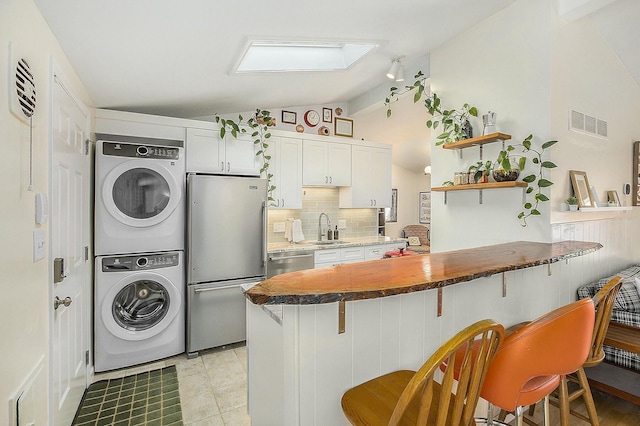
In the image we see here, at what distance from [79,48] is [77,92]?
435 mm

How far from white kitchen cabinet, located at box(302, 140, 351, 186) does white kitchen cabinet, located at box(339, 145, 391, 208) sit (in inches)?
5.0

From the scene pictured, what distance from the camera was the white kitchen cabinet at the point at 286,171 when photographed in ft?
12.8

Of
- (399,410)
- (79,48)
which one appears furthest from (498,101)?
(79,48)

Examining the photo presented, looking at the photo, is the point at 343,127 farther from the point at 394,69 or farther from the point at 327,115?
the point at 394,69

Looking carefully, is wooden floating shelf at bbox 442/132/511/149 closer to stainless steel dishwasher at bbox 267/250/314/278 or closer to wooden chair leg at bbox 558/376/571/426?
wooden chair leg at bbox 558/376/571/426

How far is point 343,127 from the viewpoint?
193 inches

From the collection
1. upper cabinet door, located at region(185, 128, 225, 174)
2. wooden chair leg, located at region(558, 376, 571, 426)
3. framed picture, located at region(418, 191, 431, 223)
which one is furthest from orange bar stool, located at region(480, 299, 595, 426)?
framed picture, located at region(418, 191, 431, 223)

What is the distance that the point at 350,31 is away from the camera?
2426 millimetres

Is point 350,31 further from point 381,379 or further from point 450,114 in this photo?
point 381,379

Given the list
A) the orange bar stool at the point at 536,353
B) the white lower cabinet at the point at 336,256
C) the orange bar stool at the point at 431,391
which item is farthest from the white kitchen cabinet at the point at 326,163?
the orange bar stool at the point at 536,353

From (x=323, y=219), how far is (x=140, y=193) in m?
2.43

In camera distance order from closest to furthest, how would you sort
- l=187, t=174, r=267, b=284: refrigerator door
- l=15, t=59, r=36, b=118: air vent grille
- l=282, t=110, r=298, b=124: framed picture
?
l=15, t=59, r=36, b=118: air vent grille
l=187, t=174, r=267, b=284: refrigerator door
l=282, t=110, r=298, b=124: framed picture

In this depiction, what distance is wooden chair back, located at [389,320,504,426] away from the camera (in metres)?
0.88

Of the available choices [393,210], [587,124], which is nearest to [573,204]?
[587,124]
